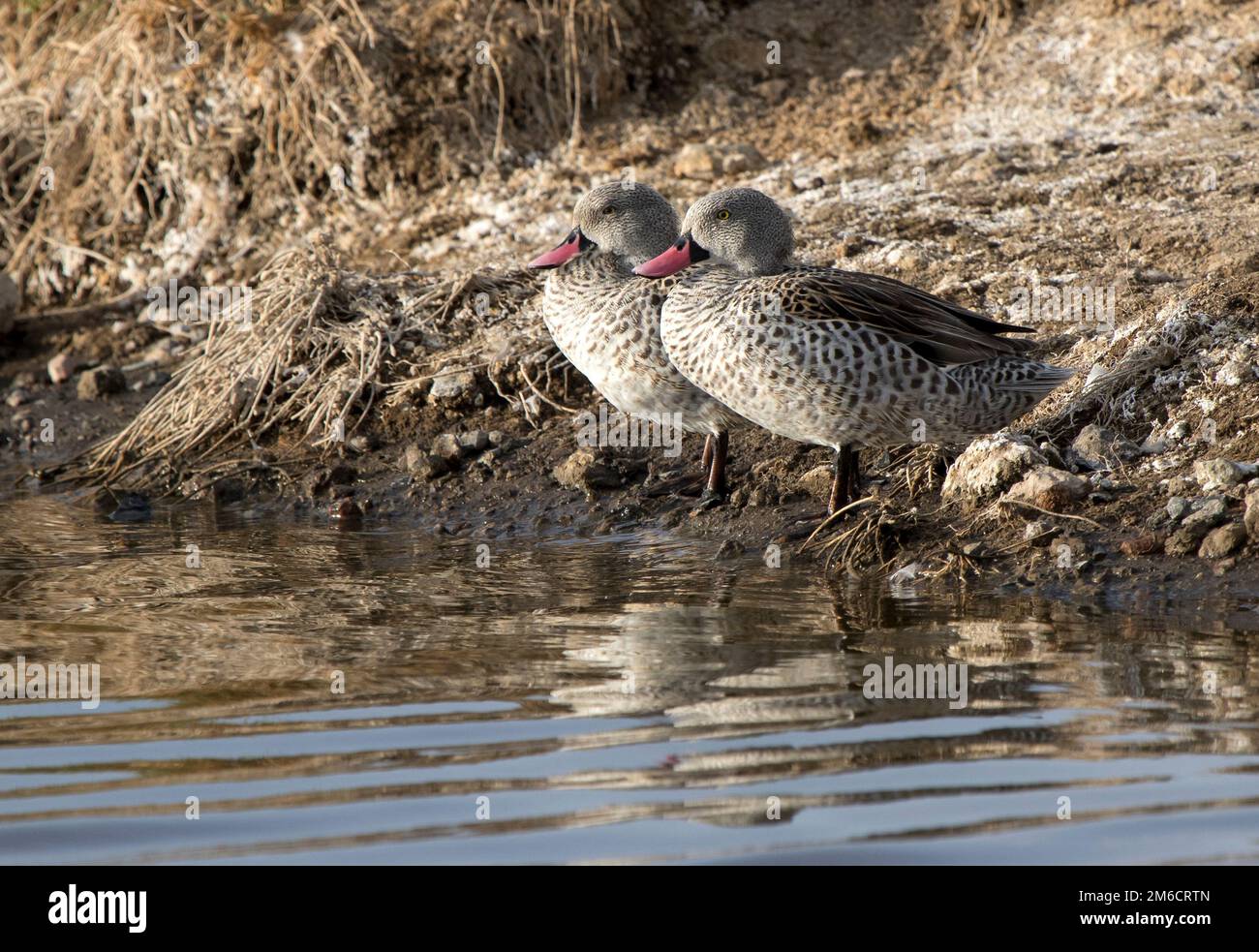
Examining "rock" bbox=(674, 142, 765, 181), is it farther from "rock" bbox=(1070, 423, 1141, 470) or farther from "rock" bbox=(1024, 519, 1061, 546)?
"rock" bbox=(1024, 519, 1061, 546)

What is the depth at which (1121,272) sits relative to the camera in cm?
712

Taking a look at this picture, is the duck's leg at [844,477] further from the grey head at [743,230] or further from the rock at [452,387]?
the rock at [452,387]

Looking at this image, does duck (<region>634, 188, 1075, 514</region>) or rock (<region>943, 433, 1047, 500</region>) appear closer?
duck (<region>634, 188, 1075, 514</region>)

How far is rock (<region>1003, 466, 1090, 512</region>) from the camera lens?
19.2 feet

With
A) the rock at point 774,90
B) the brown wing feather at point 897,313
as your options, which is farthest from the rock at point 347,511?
the rock at point 774,90

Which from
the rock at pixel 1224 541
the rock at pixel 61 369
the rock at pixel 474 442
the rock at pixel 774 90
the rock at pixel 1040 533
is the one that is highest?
the rock at pixel 774 90

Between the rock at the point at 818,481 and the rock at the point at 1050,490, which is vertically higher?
the rock at the point at 818,481

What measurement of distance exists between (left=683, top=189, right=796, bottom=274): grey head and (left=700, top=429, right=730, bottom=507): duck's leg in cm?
72

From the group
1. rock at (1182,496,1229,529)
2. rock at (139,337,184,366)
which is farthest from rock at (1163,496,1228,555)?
rock at (139,337,184,366)

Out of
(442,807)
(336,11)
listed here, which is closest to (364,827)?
(442,807)

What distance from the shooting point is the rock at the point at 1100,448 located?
614 centimetres

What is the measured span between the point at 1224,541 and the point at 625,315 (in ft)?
7.67

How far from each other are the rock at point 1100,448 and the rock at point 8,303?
6.27 metres
